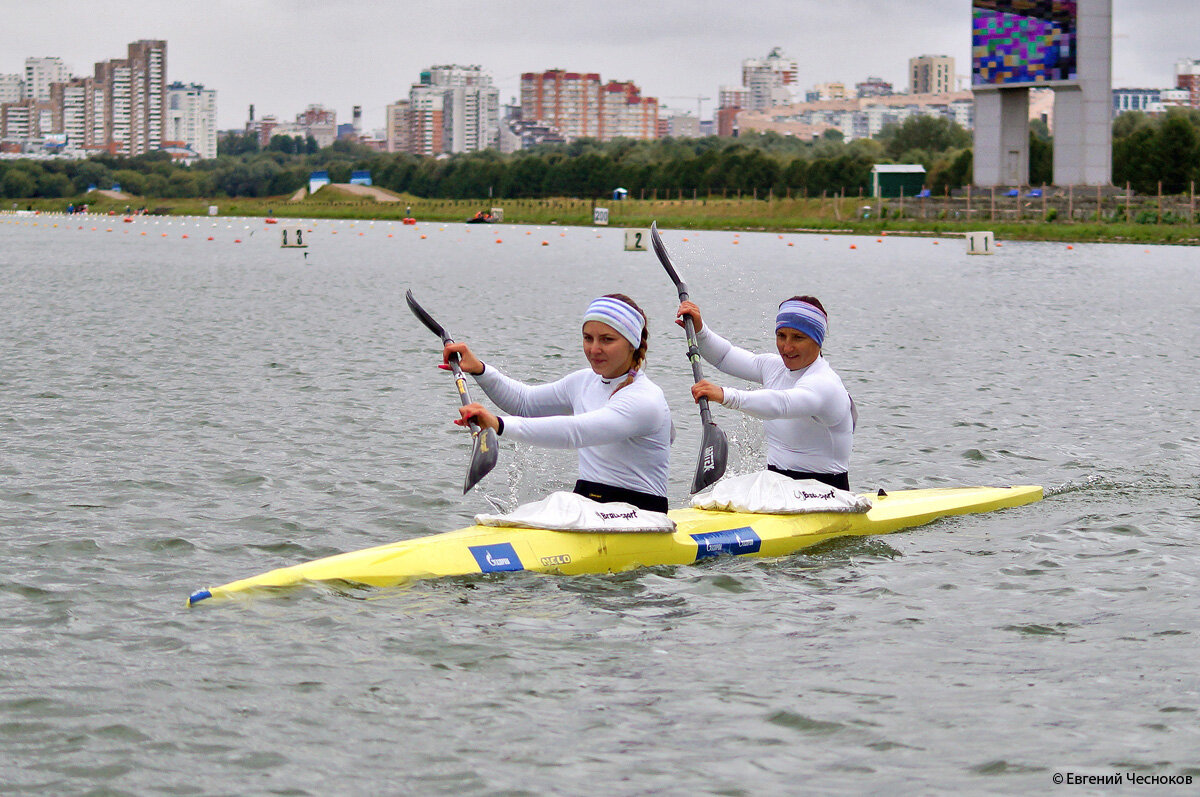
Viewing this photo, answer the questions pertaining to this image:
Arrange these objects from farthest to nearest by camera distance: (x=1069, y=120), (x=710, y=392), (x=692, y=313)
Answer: (x=1069, y=120)
(x=692, y=313)
(x=710, y=392)

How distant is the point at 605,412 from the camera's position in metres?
8.13

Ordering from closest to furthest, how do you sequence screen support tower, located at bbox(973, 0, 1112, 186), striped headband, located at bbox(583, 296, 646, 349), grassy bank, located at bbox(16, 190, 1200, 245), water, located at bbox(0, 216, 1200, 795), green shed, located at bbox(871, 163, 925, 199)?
water, located at bbox(0, 216, 1200, 795), striped headband, located at bbox(583, 296, 646, 349), grassy bank, located at bbox(16, 190, 1200, 245), screen support tower, located at bbox(973, 0, 1112, 186), green shed, located at bbox(871, 163, 925, 199)

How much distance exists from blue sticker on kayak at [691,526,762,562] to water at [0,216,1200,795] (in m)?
0.21

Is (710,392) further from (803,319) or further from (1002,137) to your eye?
(1002,137)

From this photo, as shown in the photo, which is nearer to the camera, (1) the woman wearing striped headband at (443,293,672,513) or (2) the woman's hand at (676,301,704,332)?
(1) the woman wearing striped headband at (443,293,672,513)

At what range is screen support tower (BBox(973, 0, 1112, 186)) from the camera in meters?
71.7

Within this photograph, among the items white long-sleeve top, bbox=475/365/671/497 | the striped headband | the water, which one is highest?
the striped headband

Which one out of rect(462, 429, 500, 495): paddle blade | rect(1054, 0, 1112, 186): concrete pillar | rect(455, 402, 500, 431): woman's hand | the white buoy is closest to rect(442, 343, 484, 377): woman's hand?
rect(462, 429, 500, 495): paddle blade

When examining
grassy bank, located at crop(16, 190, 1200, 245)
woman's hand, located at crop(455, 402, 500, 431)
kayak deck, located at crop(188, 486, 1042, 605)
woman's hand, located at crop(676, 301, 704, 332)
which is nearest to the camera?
woman's hand, located at crop(455, 402, 500, 431)

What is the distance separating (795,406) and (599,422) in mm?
1796

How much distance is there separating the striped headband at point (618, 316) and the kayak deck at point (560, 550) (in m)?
1.39

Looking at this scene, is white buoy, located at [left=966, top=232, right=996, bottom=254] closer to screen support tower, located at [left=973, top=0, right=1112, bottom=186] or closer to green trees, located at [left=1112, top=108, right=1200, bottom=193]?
screen support tower, located at [left=973, top=0, right=1112, bottom=186]

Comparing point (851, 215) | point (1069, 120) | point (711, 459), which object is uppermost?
point (1069, 120)

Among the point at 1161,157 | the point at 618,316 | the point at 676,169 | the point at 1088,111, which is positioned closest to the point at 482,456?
the point at 618,316
